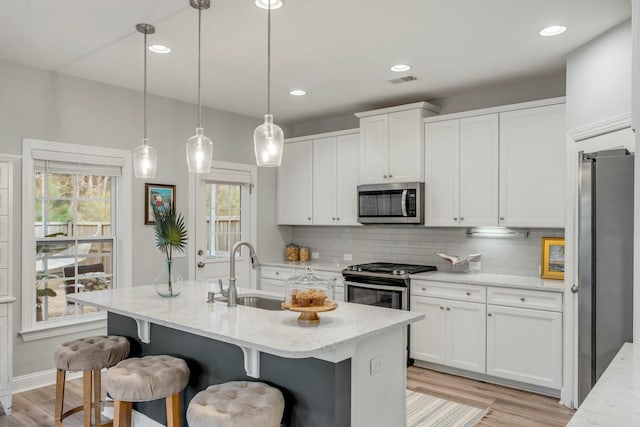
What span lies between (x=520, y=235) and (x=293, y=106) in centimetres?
270

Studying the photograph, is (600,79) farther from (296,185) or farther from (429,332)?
A: (296,185)

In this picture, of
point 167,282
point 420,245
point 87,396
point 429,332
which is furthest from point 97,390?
point 420,245

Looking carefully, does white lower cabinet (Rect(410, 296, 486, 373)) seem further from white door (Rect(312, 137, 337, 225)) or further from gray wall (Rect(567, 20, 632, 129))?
gray wall (Rect(567, 20, 632, 129))

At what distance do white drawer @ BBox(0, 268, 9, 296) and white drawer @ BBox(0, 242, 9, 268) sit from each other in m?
0.04

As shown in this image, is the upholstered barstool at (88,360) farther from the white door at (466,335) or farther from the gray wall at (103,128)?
the white door at (466,335)

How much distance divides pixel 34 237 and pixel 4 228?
0.44m

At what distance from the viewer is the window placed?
5.14m

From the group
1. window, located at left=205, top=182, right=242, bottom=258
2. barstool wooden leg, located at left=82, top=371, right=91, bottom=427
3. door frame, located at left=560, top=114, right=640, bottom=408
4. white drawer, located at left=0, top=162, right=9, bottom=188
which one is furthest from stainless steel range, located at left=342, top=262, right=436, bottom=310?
white drawer, located at left=0, top=162, right=9, bottom=188

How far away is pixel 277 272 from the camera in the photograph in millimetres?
5430

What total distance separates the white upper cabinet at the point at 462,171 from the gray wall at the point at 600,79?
772 mm

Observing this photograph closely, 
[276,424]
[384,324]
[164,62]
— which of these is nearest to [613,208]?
[384,324]

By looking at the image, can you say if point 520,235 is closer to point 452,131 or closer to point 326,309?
point 452,131

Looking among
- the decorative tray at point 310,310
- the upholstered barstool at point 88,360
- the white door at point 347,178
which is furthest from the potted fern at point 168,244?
the white door at point 347,178

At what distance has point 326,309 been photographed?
7.14 feet
